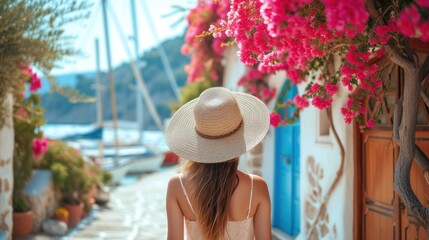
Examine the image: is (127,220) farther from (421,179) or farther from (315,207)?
(421,179)

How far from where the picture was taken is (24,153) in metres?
7.78

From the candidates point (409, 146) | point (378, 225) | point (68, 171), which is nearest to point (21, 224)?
point (68, 171)

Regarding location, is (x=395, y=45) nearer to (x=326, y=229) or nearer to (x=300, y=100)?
(x=300, y=100)

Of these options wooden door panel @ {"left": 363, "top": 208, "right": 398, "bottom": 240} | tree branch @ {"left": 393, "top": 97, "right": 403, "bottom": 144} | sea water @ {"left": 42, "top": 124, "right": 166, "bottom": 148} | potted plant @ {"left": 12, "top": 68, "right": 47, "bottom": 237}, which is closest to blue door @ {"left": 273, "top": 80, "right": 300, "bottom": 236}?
wooden door panel @ {"left": 363, "top": 208, "right": 398, "bottom": 240}

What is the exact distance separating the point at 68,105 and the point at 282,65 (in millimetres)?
102978

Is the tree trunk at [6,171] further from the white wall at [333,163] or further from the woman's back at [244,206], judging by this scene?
the woman's back at [244,206]

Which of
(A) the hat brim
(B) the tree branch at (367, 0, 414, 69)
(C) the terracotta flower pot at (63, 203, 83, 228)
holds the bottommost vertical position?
(C) the terracotta flower pot at (63, 203, 83, 228)

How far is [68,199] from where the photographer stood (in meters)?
9.38

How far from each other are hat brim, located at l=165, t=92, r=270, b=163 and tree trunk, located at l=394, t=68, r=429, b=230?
2.70ft

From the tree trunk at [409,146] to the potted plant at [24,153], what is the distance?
523 centimetres

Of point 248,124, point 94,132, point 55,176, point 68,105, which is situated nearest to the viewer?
point 248,124

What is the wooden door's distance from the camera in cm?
378

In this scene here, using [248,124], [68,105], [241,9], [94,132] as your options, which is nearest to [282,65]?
[241,9]

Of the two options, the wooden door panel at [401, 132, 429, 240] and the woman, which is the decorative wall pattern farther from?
the woman
